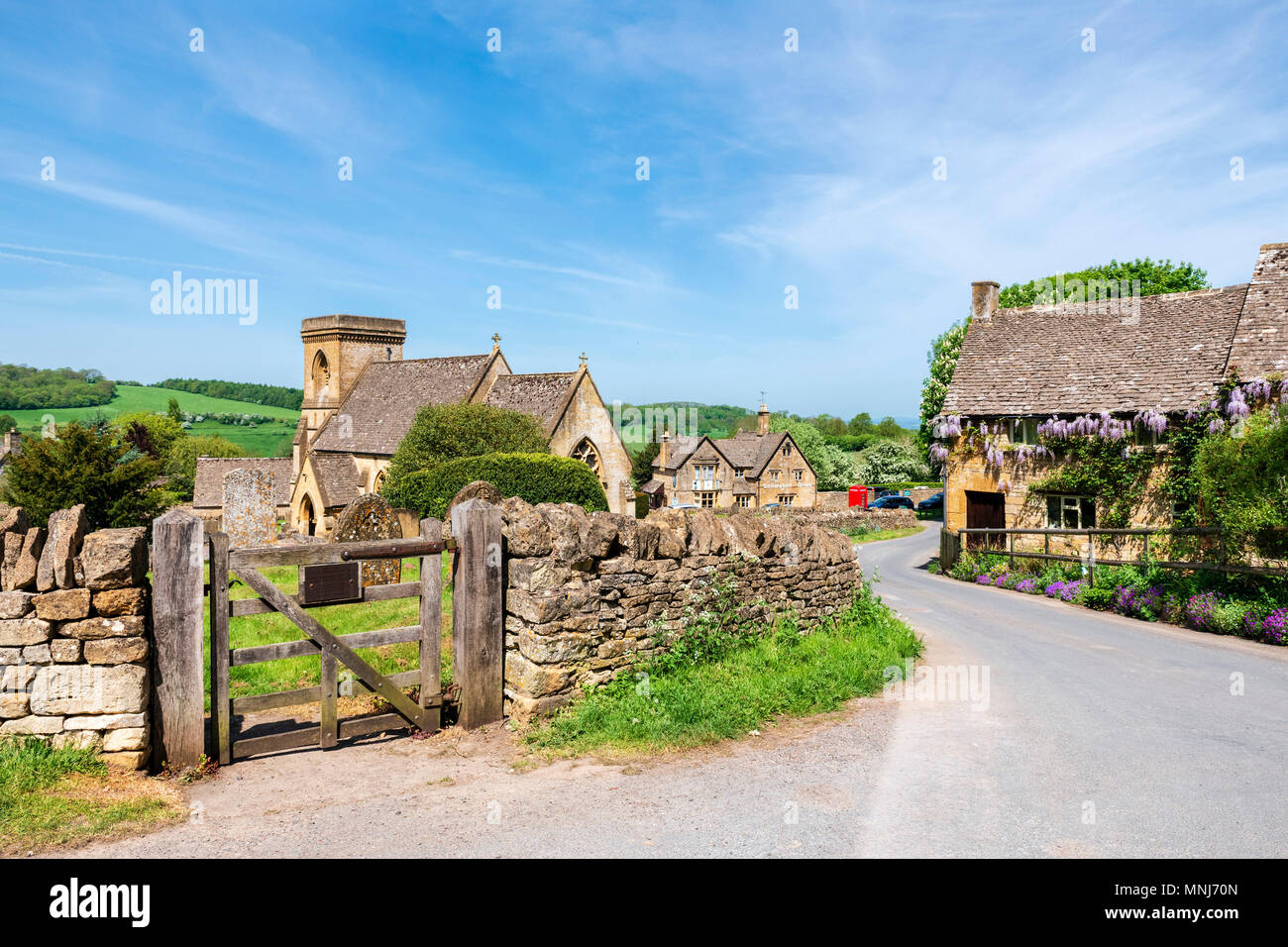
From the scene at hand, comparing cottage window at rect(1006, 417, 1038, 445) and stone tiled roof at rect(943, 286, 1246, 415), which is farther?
cottage window at rect(1006, 417, 1038, 445)

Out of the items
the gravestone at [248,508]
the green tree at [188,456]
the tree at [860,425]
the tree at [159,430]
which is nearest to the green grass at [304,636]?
the gravestone at [248,508]

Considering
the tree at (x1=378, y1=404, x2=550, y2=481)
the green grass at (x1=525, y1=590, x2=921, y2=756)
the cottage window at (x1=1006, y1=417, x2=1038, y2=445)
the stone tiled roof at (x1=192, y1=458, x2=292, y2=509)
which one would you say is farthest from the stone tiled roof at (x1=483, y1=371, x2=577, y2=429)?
the green grass at (x1=525, y1=590, x2=921, y2=756)

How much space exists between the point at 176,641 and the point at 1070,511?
23.6 metres

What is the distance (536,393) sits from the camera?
40.9 meters

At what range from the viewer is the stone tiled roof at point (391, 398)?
4259 cm

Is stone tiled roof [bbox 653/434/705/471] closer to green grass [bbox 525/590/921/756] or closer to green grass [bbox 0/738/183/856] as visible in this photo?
green grass [bbox 525/590/921/756]

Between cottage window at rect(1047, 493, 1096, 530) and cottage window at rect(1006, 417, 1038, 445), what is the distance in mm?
1746

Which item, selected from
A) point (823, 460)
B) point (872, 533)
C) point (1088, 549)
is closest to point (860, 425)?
point (823, 460)

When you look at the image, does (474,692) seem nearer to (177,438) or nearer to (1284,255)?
(1284,255)

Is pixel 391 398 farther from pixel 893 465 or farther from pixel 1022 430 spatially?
pixel 893 465

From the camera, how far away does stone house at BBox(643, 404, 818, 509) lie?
235 feet

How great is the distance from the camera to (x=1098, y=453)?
22.6 meters

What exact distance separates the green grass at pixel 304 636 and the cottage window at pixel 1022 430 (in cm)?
1845
